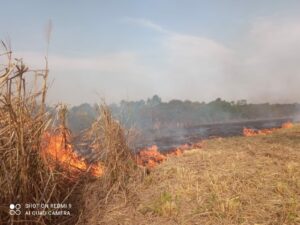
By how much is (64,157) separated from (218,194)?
2962mm

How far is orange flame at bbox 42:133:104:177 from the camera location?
6.66 metres

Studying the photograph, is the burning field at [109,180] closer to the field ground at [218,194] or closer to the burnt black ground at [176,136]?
the field ground at [218,194]

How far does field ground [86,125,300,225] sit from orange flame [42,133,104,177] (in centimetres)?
119

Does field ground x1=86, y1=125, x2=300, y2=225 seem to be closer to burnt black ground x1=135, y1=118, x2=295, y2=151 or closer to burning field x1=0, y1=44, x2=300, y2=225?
burning field x1=0, y1=44, x2=300, y2=225

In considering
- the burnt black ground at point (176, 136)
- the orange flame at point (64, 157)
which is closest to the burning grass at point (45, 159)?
the orange flame at point (64, 157)

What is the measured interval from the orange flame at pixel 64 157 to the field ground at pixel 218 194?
1.19 metres

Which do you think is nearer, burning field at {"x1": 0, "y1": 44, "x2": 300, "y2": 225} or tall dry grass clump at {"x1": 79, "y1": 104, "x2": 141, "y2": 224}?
burning field at {"x1": 0, "y1": 44, "x2": 300, "y2": 225}

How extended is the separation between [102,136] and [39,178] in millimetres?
1561

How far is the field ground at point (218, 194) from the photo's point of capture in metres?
5.67

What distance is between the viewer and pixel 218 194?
6074 millimetres
